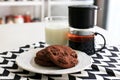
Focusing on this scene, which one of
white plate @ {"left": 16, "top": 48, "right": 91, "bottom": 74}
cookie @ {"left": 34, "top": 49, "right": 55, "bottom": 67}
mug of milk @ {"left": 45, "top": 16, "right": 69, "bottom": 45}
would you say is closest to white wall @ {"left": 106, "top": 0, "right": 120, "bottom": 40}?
mug of milk @ {"left": 45, "top": 16, "right": 69, "bottom": 45}

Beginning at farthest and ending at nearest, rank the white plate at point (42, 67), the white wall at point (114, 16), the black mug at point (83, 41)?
1. the white wall at point (114, 16)
2. the black mug at point (83, 41)
3. the white plate at point (42, 67)

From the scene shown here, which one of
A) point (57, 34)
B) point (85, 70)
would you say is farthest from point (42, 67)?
point (57, 34)

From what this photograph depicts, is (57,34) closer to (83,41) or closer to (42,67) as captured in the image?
(83,41)

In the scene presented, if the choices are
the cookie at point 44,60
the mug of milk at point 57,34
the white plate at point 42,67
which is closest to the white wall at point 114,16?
the mug of milk at point 57,34

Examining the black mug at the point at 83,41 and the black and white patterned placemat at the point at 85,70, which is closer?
the black and white patterned placemat at the point at 85,70

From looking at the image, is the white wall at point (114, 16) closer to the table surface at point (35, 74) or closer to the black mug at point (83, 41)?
the table surface at point (35, 74)

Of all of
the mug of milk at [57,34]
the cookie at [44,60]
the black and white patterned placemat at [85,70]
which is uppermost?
the mug of milk at [57,34]

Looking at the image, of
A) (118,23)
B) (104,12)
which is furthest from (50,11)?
(118,23)
